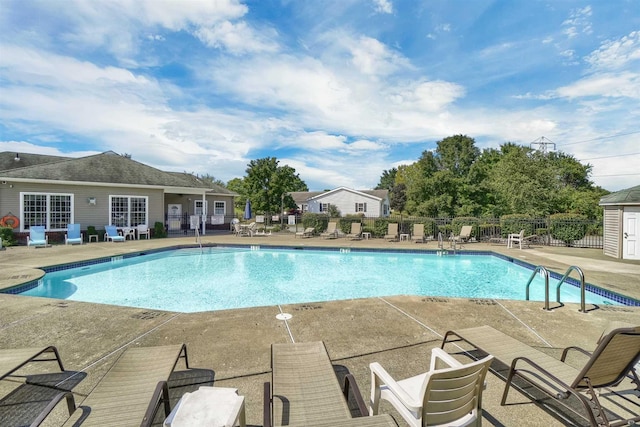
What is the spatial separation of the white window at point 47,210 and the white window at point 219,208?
1025 centimetres

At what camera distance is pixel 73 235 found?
15.0 meters

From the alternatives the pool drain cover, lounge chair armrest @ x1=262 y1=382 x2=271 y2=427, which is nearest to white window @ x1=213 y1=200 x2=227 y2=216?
the pool drain cover

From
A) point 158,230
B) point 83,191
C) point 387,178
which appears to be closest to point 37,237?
point 83,191

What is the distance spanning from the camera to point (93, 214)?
16766 millimetres

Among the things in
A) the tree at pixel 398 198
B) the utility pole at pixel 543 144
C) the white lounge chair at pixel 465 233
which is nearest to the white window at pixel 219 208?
the white lounge chair at pixel 465 233

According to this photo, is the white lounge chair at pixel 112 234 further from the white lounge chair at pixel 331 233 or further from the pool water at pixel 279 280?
the white lounge chair at pixel 331 233

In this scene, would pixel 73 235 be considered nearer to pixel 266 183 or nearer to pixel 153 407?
pixel 153 407

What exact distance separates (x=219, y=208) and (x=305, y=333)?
23059 mm

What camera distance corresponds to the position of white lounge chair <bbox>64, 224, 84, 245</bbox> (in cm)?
1479

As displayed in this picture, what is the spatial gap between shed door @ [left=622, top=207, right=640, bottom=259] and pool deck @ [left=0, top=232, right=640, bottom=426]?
19.9 ft

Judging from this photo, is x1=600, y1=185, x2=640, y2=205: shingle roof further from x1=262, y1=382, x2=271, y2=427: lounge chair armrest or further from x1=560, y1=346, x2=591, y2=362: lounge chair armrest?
x1=262, y1=382, x2=271, y2=427: lounge chair armrest

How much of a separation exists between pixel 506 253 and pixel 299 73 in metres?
12.5

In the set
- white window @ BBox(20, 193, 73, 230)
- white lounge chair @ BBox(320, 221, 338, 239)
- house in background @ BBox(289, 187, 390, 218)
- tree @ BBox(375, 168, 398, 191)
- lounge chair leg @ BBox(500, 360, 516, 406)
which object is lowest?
lounge chair leg @ BBox(500, 360, 516, 406)

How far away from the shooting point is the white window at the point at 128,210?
1747cm
